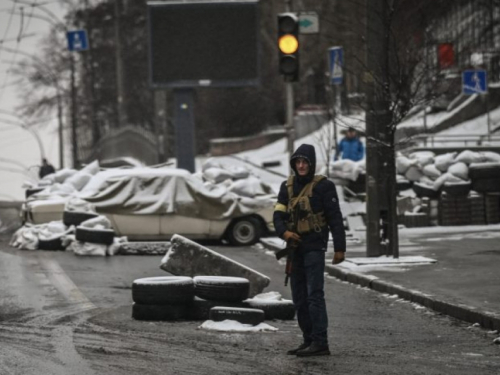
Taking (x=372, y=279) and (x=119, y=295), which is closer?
(x=119, y=295)

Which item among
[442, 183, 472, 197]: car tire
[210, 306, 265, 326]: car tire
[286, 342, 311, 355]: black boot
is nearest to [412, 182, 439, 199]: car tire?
[442, 183, 472, 197]: car tire

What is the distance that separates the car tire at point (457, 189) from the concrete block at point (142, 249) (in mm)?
6897

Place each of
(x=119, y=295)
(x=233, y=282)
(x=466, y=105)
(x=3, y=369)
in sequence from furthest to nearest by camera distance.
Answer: (x=466, y=105)
(x=119, y=295)
(x=233, y=282)
(x=3, y=369)

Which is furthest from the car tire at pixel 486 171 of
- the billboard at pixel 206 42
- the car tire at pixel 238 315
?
the car tire at pixel 238 315

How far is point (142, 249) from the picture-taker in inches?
925

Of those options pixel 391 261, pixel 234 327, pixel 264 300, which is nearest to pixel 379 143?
pixel 391 261

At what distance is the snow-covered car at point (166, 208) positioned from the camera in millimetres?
25266

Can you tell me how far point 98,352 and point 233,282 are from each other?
2765mm

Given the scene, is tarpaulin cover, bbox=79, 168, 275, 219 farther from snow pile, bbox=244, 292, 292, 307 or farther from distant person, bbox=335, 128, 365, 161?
snow pile, bbox=244, 292, 292, 307

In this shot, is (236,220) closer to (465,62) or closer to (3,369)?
(3,369)

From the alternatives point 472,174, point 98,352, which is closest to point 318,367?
point 98,352

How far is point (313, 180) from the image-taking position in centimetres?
1051

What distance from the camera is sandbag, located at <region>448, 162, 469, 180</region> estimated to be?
28.0 metres

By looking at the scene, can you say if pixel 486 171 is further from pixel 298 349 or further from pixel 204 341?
pixel 298 349
